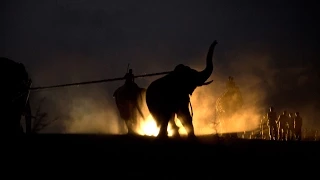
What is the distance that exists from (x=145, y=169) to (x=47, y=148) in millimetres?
2475

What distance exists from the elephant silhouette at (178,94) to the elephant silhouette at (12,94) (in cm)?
433

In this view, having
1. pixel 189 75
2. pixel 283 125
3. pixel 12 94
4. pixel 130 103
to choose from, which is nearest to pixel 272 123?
pixel 283 125

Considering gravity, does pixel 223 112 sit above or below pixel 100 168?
above

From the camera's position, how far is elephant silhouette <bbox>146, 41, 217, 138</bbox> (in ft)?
42.4

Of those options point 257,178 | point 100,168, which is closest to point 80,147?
point 100,168

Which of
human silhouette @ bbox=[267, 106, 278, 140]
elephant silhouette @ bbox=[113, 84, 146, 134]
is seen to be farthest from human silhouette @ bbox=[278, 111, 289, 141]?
elephant silhouette @ bbox=[113, 84, 146, 134]

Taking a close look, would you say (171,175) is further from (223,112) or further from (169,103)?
(223,112)

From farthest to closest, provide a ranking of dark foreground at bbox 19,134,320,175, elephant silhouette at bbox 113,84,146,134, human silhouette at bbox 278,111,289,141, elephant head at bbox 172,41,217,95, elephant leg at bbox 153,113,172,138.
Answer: human silhouette at bbox 278,111,289,141 < elephant silhouette at bbox 113,84,146,134 < elephant head at bbox 172,41,217,95 < elephant leg at bbox 153,113,172,138 < dark foreground at bbox 19,134,320,175

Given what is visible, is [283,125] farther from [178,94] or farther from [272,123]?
[178,94]

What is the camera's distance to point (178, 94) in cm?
1302

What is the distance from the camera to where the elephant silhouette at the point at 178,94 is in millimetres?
12912

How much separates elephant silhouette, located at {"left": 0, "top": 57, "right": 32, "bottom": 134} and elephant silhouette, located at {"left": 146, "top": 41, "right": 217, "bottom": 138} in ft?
14.2

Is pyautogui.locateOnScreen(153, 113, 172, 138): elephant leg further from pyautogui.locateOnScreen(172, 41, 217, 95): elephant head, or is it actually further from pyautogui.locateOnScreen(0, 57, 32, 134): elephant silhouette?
pyautogui.locateOnScreen(0, 57, 32, 134): elephant silhouette

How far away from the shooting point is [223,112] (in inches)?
1646
